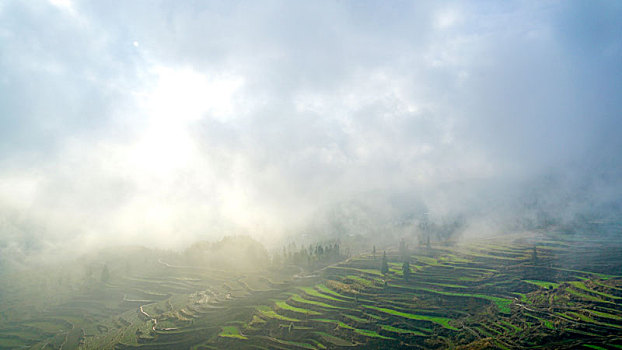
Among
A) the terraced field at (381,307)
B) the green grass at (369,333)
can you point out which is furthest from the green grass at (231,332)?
the green grass at (369,333)

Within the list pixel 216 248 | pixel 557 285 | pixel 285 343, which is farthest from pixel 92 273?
pixel 557 285

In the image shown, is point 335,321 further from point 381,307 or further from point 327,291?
point 327,291

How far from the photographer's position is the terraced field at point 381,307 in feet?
210

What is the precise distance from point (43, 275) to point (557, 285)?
212239 millimetres

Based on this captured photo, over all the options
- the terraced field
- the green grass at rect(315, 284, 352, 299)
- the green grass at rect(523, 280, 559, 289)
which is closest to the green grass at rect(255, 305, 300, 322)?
the terraced field

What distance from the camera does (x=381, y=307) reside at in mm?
80625

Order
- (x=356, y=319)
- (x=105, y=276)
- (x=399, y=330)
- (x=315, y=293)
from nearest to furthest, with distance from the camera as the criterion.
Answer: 1. (x=399, y=330)
2. (x=356, y=319)
3. (x=315, y=293)
4. (x=105, y=276)

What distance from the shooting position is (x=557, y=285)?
83.1m

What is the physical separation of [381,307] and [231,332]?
38.3 metres

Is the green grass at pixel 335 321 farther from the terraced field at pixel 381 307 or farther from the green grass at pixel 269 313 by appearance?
the green grass at pixel 269 313

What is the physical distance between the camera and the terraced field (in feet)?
210

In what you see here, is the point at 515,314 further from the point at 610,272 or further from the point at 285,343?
the point at 285,343

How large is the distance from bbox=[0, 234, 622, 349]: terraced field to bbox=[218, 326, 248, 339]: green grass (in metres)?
0.48

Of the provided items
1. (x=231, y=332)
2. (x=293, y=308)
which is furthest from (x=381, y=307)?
(x=231, y=332)
